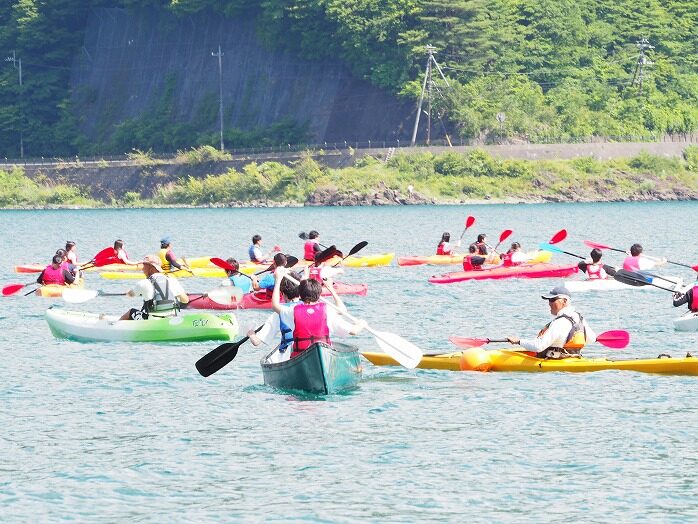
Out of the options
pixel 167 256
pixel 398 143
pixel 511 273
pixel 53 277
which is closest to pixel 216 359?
pixel 167 256

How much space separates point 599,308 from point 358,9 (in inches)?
3244

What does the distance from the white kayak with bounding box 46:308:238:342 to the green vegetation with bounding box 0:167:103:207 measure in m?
94.0

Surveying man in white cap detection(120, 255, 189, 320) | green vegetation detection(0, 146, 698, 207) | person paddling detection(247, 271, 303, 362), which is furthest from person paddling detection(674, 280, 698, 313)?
green vegetation detection(0, 146, 698, 207)

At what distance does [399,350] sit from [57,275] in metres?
16.3

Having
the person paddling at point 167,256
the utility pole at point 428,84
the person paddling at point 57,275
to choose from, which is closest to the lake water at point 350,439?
the person paddling at point 167,256

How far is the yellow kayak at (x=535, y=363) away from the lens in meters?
22.1

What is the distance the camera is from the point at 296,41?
119312mm

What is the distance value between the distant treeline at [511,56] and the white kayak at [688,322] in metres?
83.2

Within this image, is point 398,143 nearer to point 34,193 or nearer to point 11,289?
point 34,193

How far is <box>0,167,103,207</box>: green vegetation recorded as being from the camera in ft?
398

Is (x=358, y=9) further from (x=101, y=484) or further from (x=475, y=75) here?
(x=101, y=484)

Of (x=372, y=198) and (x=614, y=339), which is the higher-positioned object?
(x=614, y=339)

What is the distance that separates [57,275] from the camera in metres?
36.5

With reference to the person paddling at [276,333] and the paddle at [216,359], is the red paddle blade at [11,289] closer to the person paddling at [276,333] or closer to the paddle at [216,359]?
the paddle at [216,359]
